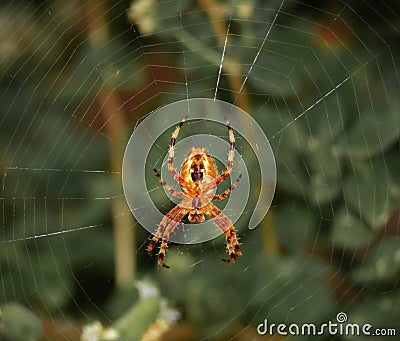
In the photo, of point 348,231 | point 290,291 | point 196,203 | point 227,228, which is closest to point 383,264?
point 348,231

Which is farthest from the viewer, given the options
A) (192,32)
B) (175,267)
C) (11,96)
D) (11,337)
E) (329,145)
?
(11,96)

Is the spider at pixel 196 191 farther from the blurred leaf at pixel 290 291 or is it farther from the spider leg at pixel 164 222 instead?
the blurred leaf at pixel 290 291

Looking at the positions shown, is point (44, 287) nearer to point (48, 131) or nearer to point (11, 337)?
point (11, 337)

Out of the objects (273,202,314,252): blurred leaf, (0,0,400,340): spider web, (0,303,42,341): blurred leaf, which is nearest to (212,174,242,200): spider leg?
(0,0,400,340): spider web

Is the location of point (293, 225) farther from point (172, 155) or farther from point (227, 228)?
point (172, 155)

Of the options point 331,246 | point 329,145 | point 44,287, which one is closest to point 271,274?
point 331,246

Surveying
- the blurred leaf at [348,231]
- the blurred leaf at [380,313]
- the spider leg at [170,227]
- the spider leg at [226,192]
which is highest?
the spider leg at [226,192]

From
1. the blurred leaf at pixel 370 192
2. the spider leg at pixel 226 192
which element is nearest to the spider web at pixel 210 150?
the blurred leaf at pixel 370 192
